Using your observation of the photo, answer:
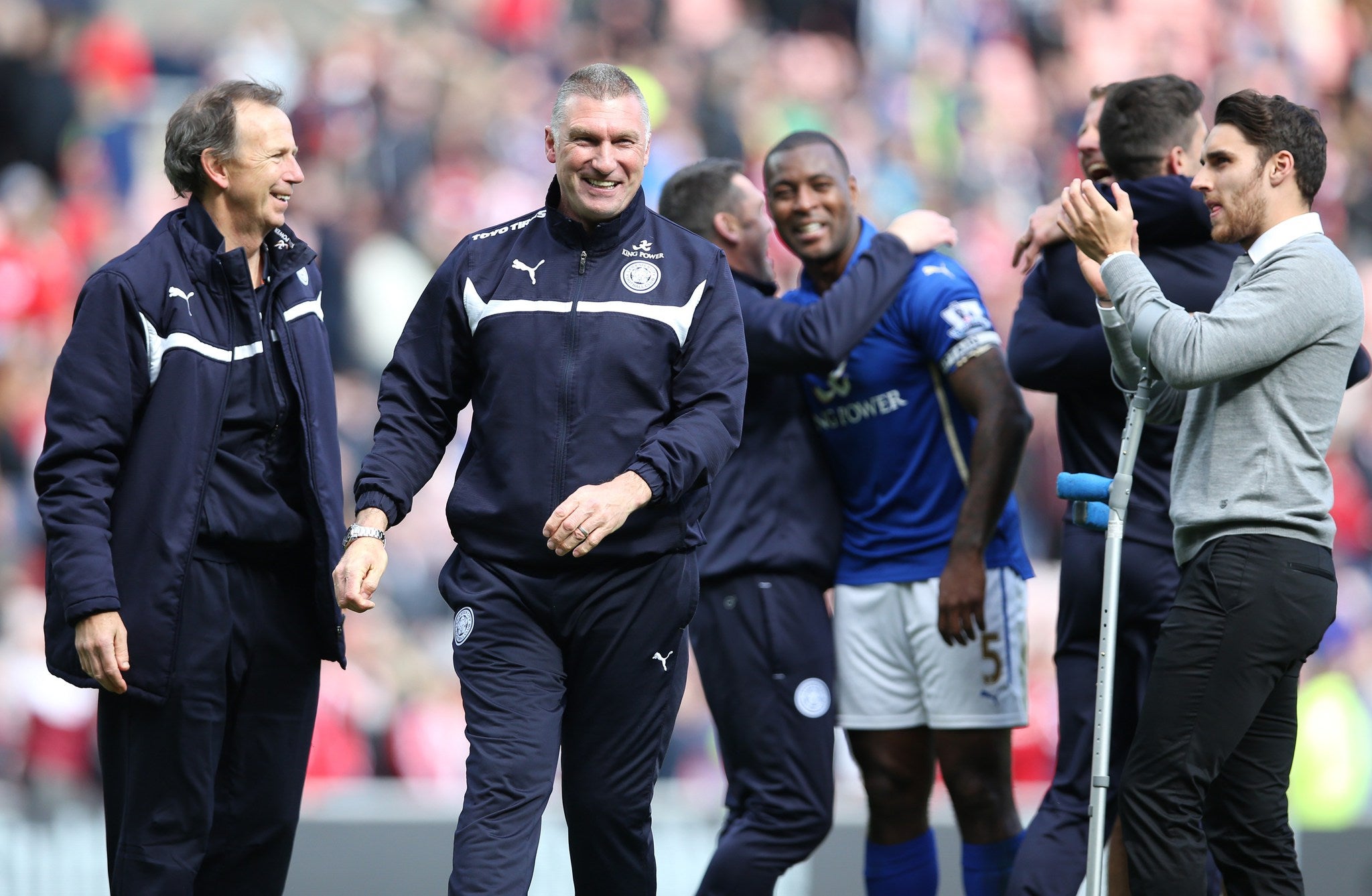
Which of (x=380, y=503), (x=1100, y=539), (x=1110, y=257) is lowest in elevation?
(x=1100, y=539)

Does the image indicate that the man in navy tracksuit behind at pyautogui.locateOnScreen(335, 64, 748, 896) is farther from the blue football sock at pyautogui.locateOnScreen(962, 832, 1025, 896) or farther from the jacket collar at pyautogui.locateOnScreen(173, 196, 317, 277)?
the blue football sock at pyautogui.locateOnScreen(962, 832, 1025, 896)

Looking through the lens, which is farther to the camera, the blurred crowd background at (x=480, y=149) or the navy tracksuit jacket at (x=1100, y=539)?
the blurred crowd background at (x=480, y=149)

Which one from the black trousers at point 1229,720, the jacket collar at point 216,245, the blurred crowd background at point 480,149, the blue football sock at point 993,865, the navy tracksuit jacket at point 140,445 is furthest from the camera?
the blurred crowd background at point 480,149

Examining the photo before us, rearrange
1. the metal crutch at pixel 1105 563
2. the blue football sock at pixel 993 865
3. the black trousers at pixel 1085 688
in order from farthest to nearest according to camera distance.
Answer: the blue football sock at pixel 993 865 < the black trousers at pixel 1085 688 < the metal crutch at pixel 1105 563

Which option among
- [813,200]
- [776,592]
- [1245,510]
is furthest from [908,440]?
[1245,510]

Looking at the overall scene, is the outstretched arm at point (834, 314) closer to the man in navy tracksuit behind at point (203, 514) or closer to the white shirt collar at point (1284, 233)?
the white shirt collar at point (1284, 233)

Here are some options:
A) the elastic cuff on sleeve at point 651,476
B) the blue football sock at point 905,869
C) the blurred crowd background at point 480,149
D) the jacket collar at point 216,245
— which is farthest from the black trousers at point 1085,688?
the blurred crowd background at point 480,149

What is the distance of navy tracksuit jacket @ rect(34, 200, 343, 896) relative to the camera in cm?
407

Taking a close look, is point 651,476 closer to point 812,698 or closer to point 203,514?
point 203,514

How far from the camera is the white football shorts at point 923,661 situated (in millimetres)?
→ 5012

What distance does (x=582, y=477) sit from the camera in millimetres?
4047

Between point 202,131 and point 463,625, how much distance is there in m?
1.45

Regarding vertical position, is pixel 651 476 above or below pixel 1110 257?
below

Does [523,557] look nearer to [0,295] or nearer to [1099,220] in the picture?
[1099,220]
